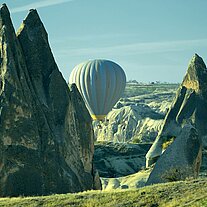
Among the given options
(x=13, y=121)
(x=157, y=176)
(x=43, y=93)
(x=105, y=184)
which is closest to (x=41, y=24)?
(x=43, y=93)

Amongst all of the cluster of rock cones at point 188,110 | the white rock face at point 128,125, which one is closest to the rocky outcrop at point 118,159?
the cluster of rock cones at point 188,110

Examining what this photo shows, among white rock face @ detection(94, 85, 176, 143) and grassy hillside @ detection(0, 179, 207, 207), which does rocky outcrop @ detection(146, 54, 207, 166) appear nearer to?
grassy hillside @ detection(0, 179, 207, 207)

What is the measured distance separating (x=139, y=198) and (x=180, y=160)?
13281 millimetres

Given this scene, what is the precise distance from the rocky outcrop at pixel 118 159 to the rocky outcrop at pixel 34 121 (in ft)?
131

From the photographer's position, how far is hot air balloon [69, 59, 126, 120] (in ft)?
296

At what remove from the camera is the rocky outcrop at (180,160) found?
3191 cm

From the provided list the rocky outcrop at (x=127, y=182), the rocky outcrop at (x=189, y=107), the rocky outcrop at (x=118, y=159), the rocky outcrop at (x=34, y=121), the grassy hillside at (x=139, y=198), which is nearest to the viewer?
the grassy hillside at (x=139, y=198)

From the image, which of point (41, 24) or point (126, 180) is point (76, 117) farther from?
point (126, 180)

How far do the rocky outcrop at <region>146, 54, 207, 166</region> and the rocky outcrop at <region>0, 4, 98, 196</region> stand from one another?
2480cm

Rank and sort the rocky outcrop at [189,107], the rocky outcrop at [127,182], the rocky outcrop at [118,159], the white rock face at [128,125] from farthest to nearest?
1. the white rock face at [128,125]
2. the rocky outcrop at [118,159]
3. the rocky outcrop at [189,107]
4. the rocky outcrop at [127,182]

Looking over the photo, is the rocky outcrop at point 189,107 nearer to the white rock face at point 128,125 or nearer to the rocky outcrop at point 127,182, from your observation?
the rocky outcrop at point 127,182

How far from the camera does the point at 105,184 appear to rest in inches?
2133

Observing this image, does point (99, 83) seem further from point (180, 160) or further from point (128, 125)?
point (128, 125)

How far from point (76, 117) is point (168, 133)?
22936 mm
